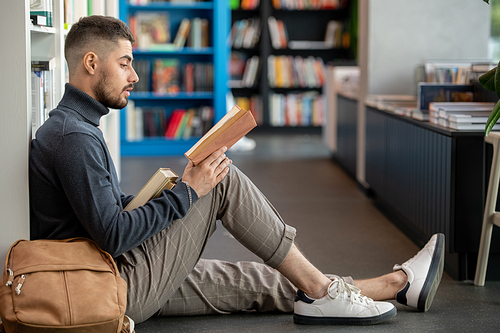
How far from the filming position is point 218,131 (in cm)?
168

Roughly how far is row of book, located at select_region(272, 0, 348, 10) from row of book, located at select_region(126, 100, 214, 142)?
1.99m

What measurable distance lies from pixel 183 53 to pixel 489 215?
454 centimetres

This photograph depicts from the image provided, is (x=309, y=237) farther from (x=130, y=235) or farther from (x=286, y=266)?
(x=130, y=235)

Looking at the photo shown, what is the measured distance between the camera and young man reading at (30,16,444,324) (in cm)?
155

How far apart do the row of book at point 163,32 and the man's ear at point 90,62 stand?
4.52 m

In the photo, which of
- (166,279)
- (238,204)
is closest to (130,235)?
(166,279)

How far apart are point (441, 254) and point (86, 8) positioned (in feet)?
6.71

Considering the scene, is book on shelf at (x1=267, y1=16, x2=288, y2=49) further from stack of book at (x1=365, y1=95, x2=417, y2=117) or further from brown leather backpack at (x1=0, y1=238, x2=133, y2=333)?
brown leather backpack at (x1=0, y1=238, x2=133, y2=333)

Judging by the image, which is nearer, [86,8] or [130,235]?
[130,235]

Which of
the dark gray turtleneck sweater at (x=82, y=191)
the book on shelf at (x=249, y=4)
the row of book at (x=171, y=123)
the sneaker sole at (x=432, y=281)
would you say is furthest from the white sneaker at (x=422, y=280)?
the book on shelf at (x=249, y=4)

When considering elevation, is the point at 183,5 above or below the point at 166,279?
above

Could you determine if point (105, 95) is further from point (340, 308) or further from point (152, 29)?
point (152, 29)

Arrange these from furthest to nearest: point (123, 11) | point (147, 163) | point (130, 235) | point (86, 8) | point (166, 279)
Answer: point (123, 11) < point (147, 163) < point (86, 8) < point (166, 279) < point (130, 235)

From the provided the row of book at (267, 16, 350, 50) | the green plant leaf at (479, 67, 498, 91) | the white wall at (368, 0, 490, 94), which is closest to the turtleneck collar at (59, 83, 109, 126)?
the green plant leaf at (479, 67, 498, 91)
